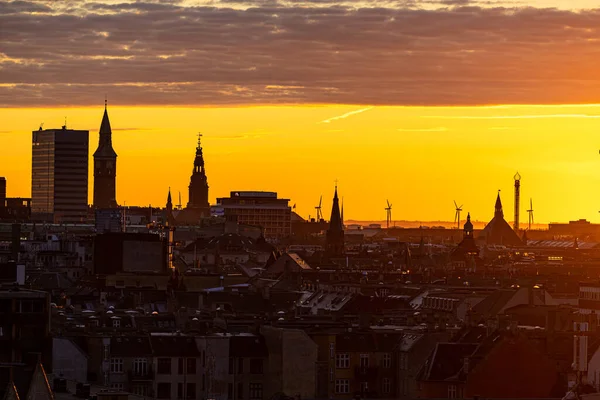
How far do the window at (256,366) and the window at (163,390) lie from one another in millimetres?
4153

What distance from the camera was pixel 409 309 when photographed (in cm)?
15625

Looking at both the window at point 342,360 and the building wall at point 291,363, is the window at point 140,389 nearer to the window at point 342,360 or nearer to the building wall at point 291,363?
the building wall at point 291,363

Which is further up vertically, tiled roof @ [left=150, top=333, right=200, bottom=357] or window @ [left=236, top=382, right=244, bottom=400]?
tiled roof @ [left=150, top=333, right=200, bottom=357]

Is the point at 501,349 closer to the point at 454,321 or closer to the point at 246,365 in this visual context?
the point at 246,365

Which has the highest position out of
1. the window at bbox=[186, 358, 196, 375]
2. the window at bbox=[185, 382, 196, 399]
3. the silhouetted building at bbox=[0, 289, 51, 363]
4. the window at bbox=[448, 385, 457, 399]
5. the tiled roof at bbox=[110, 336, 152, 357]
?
the silhouetted building at bbox=[0, 289, 51, 363]

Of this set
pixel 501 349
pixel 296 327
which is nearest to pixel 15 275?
pixel 296 327

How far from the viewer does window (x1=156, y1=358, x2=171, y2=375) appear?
104 m

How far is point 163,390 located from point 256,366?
15.4ft

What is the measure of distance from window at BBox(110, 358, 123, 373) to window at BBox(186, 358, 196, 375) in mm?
3302

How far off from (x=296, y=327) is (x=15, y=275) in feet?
67.6

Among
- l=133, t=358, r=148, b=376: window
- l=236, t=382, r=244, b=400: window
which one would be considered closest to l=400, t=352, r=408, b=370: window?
l=236, t=382, r=244, b=400: window

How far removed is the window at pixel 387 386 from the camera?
10634 centimetres

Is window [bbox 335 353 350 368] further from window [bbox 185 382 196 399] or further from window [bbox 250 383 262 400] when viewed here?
window [bbox 185 382 196 399]

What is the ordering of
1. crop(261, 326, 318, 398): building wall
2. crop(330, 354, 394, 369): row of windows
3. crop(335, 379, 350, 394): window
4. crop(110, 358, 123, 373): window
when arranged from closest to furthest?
crop(261, 326, 318, 398): building wall, crop(110, 358, 123, 373): window, crop(335, 379, 350, 394): window, crop(330, 354, 394, 369): row of windows
